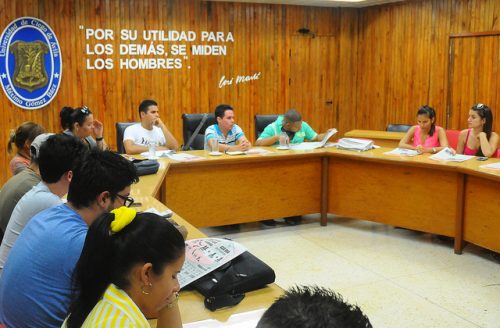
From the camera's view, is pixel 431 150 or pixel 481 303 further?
pixel 431 150

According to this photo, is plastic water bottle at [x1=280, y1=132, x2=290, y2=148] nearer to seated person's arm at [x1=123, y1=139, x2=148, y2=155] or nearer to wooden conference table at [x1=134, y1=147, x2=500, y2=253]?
wooden conference table at [x1=134, y1=147, x2=500, y2=253]

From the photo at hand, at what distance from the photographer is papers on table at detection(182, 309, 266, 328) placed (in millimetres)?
1696

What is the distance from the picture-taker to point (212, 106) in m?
7.91

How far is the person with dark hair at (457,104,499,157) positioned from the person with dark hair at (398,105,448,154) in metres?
0.28

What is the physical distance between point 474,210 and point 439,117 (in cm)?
364

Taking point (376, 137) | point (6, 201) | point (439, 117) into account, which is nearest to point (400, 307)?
point (6, 201)

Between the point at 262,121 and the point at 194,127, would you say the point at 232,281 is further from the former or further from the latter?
the point at 262,121

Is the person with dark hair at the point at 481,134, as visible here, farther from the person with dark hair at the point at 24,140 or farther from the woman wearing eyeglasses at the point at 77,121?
the person with dark hair at the point at 24,140

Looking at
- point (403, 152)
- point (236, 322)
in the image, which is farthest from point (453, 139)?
point (236, 322)

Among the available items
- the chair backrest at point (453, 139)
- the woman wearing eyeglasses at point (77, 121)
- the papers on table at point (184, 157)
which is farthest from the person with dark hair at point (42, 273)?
the chair backrest at point (453, 139)

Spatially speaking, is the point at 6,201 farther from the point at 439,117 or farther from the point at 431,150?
the point at 439,117

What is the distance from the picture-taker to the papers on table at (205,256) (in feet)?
6.33

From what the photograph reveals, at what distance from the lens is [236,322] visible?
172 centimetres

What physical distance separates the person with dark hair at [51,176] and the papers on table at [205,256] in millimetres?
595
